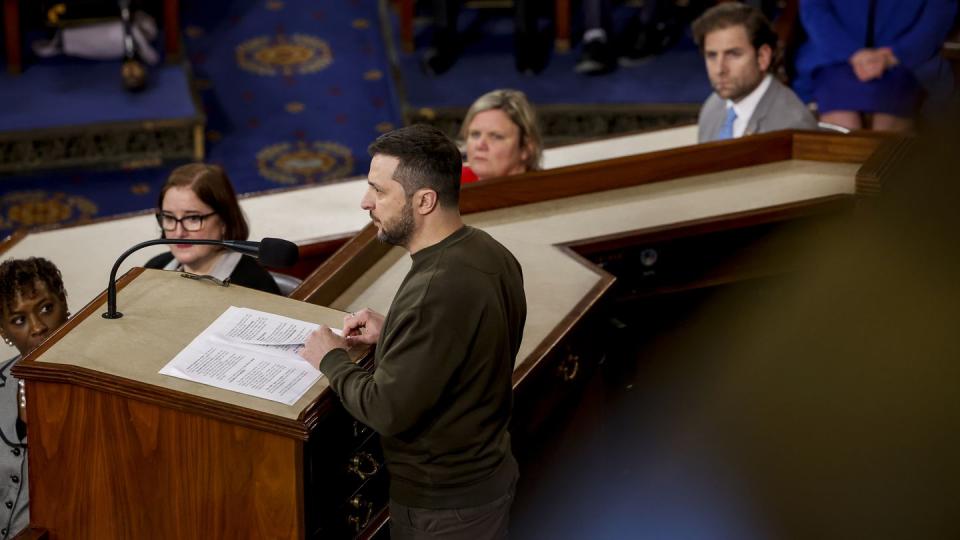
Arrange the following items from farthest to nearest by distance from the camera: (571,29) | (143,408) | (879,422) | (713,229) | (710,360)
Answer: (571,29), (710,360), (713,229), (143,408), (879,422)

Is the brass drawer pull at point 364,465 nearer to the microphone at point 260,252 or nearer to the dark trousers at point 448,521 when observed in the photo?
the dark trousers at point 448,521

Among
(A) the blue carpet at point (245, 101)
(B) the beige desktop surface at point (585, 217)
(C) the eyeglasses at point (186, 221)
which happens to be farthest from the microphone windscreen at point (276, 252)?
(A) the blue carpet at point (245, 101)

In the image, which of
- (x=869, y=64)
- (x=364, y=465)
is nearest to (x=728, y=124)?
(x=869, y=64)

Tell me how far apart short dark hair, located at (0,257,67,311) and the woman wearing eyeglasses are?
32 cm

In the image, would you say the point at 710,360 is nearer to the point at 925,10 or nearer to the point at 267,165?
the point at 925,10

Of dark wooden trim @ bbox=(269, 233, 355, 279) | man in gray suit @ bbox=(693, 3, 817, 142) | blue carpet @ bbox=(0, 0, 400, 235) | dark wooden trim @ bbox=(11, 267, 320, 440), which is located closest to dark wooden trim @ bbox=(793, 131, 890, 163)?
man in gray suit @ bbox=(693, 3, 817, 142)

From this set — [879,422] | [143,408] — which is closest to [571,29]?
[143,408]

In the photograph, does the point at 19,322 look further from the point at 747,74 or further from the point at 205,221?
the point at 747,74

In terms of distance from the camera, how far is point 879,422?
125 cm

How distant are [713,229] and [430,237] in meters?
1.35

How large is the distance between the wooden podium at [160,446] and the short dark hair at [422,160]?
35 cm

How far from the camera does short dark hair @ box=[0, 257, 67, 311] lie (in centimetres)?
257

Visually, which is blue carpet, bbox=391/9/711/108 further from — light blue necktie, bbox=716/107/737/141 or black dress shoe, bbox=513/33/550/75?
light blue necktie, bbox=716/107/737/141

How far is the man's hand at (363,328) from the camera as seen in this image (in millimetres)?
2064
